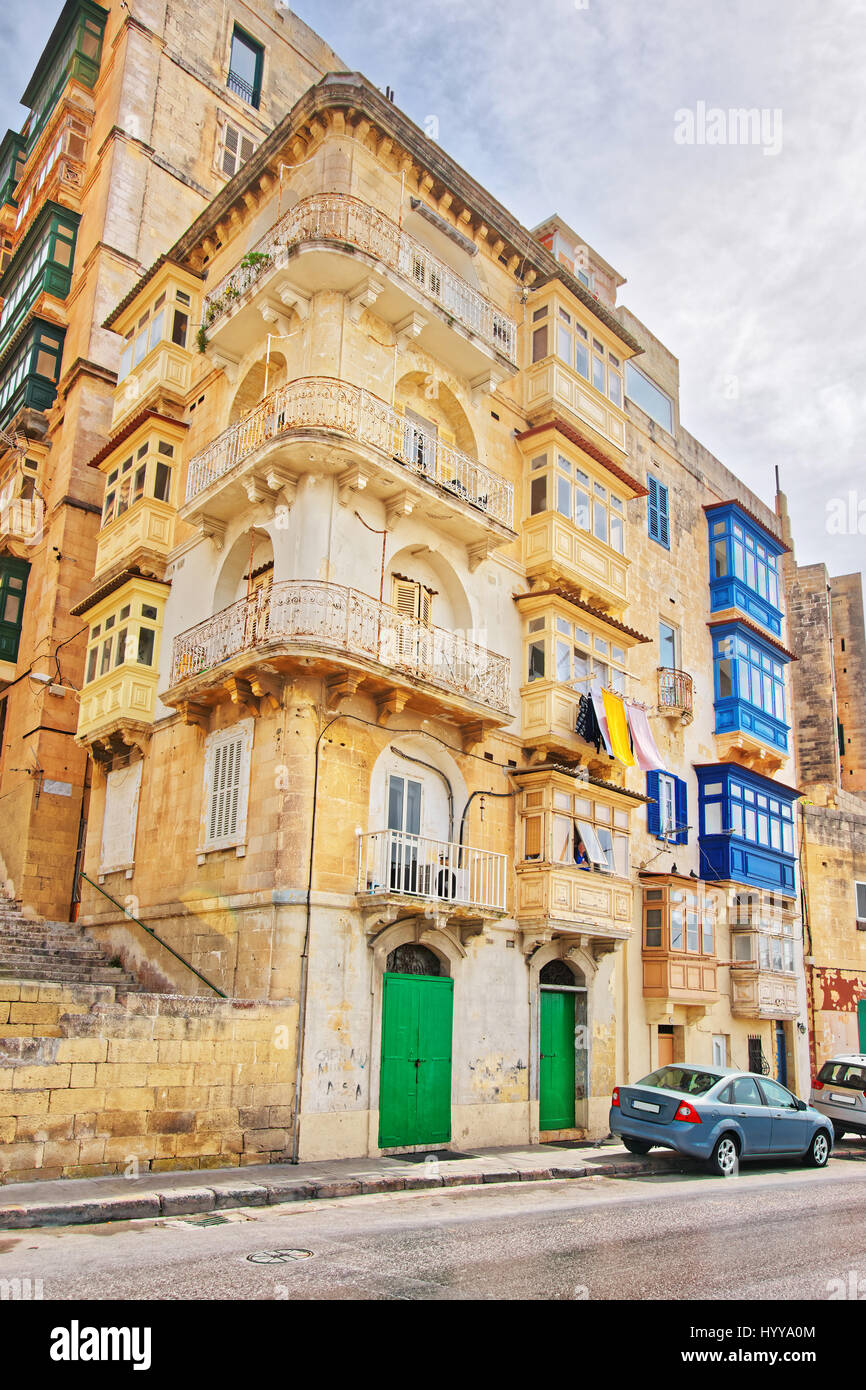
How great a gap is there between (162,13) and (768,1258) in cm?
3278

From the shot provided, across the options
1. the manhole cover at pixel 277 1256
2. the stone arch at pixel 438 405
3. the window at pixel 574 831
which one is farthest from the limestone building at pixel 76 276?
the manhole cover at pixel 277 1256

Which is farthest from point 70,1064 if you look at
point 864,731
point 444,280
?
point 864,731

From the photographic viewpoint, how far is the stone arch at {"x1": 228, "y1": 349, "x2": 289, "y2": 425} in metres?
18.5

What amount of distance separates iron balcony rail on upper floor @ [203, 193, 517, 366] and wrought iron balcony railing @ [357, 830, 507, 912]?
937 centimetres

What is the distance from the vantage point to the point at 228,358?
19.3 m

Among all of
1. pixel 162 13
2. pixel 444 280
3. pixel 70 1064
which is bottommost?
pixel 70 1064

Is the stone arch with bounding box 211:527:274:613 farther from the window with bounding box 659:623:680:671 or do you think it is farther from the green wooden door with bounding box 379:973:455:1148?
the window with bounding box 659:623:680:671

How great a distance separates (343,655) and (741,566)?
58.7 feet

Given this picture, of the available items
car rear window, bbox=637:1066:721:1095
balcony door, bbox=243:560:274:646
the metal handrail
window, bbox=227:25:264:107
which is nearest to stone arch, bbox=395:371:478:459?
balcony door, bbox=243:560:274:646

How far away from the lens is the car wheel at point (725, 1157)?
14.4 metres

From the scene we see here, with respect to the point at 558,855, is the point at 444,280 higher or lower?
higher

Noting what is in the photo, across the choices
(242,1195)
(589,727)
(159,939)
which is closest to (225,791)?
(159,939)

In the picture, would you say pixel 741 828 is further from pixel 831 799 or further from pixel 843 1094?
pixel 831 799
